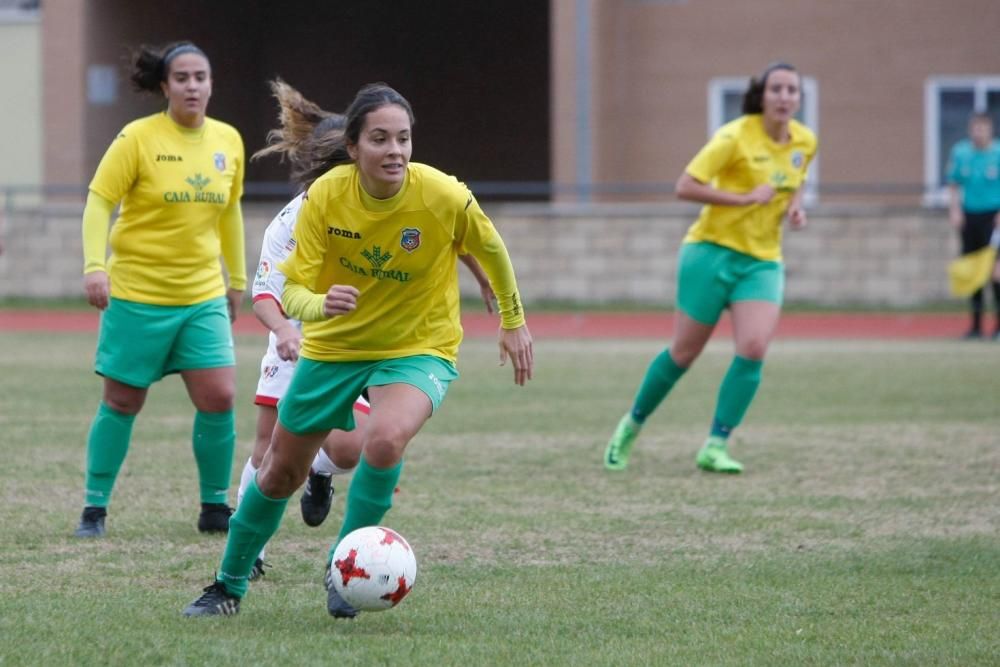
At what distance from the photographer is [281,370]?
6004mm

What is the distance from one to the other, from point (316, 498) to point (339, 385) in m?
1.55

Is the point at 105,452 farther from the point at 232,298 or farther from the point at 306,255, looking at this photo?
the point at 306,255

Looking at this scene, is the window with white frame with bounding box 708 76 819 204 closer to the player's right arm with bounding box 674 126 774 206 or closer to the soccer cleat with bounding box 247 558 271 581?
the player's right arm with bounding box 674 126 774 206

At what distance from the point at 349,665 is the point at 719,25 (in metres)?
18.1

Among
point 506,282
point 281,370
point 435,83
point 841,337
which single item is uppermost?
point 435,83

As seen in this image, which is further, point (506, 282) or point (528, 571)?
point (528, 571)

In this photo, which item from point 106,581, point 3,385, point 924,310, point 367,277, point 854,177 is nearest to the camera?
point 367,277

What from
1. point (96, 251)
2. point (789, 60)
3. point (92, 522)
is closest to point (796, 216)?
point (96, 251)

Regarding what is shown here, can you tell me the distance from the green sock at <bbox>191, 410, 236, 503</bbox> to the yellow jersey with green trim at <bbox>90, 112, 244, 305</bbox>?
50cm

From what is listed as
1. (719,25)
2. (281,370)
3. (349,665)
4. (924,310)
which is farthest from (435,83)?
(349,665)

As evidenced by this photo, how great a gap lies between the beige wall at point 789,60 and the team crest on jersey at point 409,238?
53.0ft

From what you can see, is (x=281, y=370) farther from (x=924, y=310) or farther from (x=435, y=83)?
(x=435, y=83)

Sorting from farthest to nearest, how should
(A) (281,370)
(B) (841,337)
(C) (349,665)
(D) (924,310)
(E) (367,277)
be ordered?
1. (D) (924,310)
2. (B) (841,337)
3. (A) (281,370)
4. (E) (367,277)
5. (C) (349,665)

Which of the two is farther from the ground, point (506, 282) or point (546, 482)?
point (506, 282)
